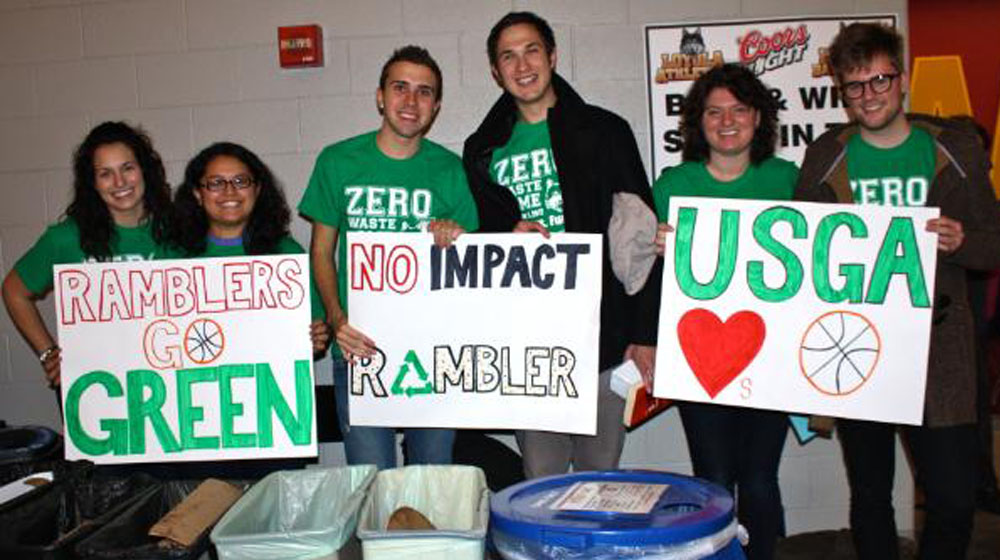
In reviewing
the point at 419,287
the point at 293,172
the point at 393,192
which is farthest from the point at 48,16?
the point at 419,287

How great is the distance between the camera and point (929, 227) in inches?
83.1

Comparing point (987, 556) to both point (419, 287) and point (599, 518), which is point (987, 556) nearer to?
point (599, 518)

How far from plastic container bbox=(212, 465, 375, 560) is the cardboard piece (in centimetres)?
8

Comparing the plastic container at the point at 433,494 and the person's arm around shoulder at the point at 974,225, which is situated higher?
the person's arm around shoulder at the point at 974,225

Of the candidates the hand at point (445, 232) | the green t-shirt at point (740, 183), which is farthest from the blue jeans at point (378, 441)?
the green t-shirt at point (740, 183)

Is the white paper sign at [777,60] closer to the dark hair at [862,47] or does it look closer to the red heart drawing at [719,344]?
the dark hair at [862,47]

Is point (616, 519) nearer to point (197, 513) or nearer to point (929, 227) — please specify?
point (197, 513)

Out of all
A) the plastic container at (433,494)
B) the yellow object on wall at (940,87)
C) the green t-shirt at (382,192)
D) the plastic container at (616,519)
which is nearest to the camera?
the plastic container at (616,519)

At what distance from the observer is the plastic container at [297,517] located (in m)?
1.75

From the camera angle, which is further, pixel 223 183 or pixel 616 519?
pixel 223 183

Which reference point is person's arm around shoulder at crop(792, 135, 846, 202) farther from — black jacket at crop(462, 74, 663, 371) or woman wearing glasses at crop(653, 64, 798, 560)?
black jacket at crop(462, 74, 663, 371)

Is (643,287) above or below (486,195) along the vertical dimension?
below

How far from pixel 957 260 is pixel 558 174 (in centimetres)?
107

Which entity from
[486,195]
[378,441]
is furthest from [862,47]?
[378,441]
